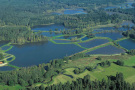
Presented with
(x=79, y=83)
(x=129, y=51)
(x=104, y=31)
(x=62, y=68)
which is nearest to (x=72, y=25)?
(x=104, y=31)

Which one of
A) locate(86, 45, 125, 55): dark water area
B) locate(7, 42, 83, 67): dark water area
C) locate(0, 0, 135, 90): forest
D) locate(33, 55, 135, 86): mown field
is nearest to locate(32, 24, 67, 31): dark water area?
locate(0, 0, 135, 90): forest

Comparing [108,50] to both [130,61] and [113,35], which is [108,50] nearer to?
[130,61]

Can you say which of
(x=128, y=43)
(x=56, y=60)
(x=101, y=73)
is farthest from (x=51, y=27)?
(x=101, y=73)

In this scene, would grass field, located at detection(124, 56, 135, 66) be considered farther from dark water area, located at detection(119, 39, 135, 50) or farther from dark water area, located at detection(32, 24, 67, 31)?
dark water area, located at detection(32, 24, 67, 31)

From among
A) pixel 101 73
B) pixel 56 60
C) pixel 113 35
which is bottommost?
pixel 101 73

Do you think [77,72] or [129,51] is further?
[129,51]

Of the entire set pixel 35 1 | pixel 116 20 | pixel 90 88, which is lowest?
pixel 90 88

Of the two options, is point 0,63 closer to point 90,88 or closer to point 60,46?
point 60,46

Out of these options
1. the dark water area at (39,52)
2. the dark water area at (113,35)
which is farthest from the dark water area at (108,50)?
the dark water area at (113,35)
